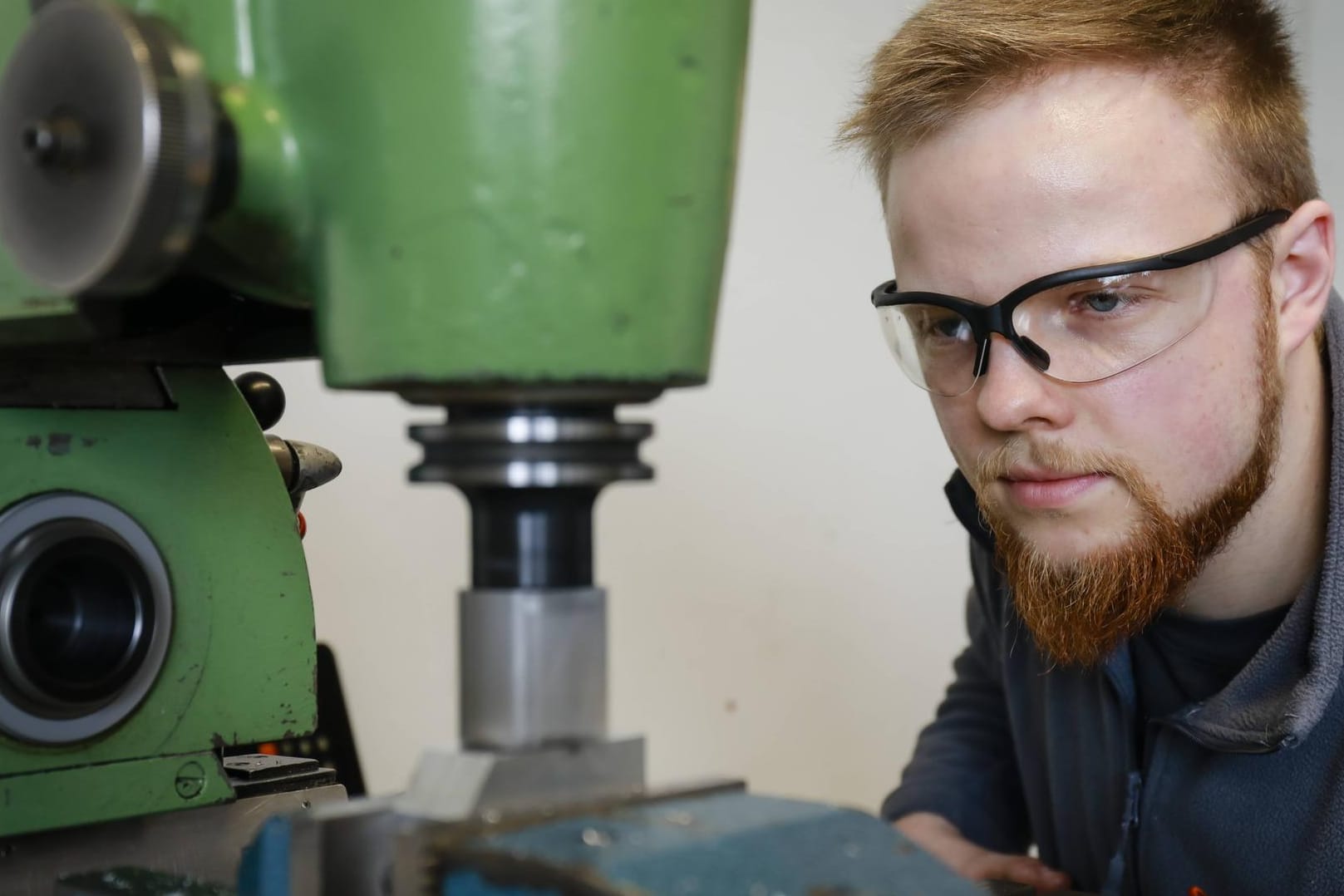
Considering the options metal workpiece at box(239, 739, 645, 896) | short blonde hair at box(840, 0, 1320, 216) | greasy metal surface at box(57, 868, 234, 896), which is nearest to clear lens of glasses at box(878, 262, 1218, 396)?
short blonde hair at box(840, 0, 1320, 216)

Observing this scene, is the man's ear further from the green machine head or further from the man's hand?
the green machine head

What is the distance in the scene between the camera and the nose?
114 cm

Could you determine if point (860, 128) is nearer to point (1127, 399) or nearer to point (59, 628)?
point (1127, 399)

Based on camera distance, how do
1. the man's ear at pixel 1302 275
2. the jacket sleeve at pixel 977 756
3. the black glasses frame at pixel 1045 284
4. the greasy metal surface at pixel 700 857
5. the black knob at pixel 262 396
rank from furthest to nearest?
the jacket sleeve at pixel 977 756 → the man's ear at pixel 1302 275 → the black glasses frame at pixel 1045 284 → the black knob at pixel 262 396 → the greasy metal surface at pixel 700 857

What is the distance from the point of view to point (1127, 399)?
3.68 feet

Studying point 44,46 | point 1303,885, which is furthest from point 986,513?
point 44,46

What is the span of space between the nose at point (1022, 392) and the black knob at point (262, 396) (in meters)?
0.62

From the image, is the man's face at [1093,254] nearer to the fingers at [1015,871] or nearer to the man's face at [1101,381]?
the man's face at [1101,381]

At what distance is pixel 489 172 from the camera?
Answer: 0.57 m

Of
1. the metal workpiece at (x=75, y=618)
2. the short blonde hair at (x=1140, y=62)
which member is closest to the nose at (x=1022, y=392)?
the short blonde hair at (x=1140, y=62)

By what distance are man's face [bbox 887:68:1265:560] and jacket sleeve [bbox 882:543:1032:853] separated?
40cm

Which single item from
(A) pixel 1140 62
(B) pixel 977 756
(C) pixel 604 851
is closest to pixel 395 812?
A: (C) pixel 604 851

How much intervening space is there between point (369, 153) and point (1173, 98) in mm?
809

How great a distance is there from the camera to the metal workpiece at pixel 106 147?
1.82ft
